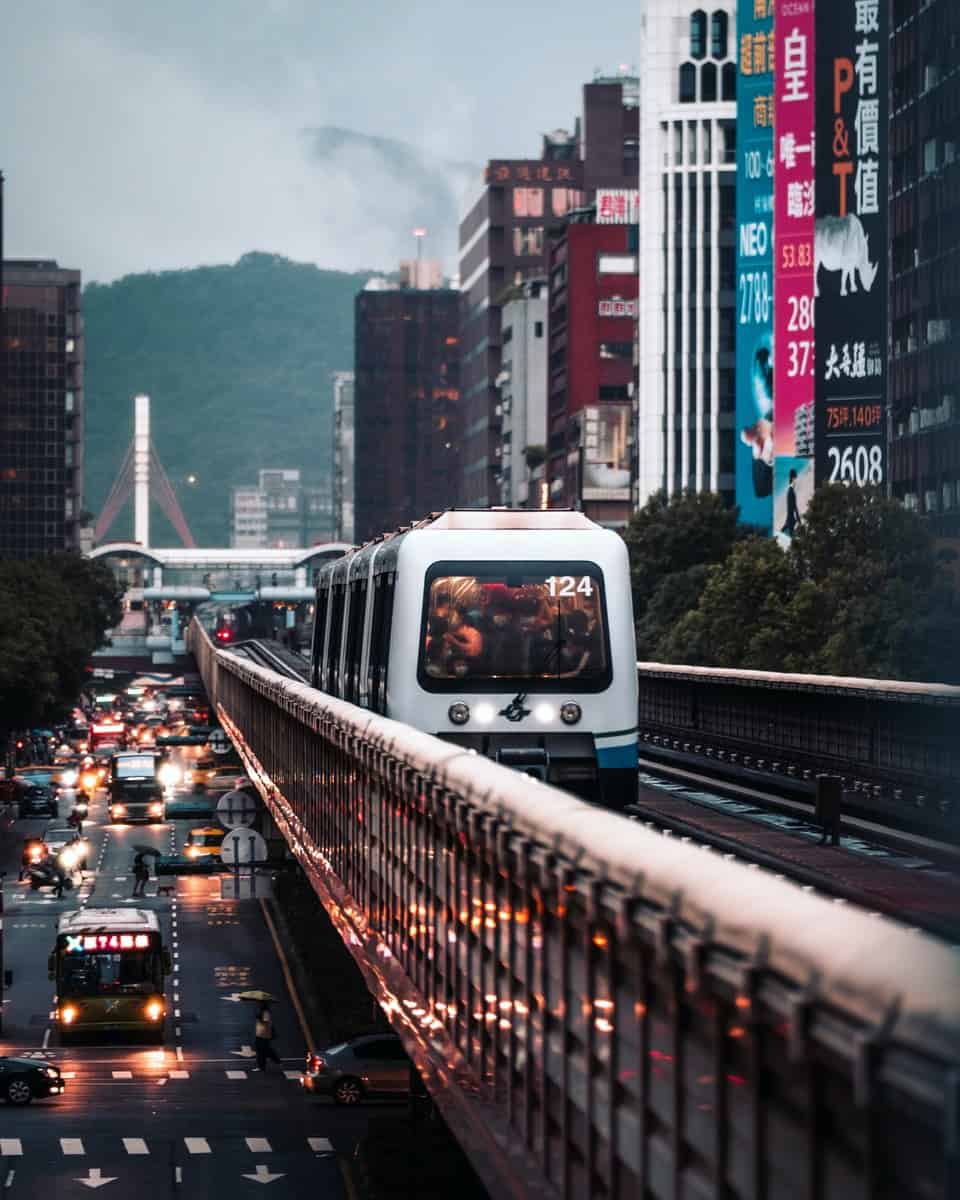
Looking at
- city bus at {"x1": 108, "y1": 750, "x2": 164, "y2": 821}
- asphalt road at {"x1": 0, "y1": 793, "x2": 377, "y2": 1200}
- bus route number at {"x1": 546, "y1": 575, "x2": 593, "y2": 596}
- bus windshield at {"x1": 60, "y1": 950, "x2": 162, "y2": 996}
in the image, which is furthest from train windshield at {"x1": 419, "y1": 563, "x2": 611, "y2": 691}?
city bus at {"x1": 108, "y1": 750, "x2": 164, "y2": 821}

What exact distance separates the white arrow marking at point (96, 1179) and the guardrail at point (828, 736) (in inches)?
496

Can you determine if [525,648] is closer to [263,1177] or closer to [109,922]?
[263,1177]

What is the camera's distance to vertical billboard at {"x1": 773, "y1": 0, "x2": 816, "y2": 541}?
116 m

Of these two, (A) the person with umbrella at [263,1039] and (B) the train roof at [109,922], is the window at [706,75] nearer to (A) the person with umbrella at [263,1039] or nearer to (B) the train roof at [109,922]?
(B) the train roof at [109,922]

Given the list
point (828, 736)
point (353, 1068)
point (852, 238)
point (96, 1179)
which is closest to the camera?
point (828, 736)

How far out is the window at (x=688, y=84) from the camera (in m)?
182

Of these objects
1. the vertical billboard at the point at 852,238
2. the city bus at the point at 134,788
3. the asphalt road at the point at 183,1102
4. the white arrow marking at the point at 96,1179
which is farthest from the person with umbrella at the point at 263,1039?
the vertical billboard at the point at 852,238

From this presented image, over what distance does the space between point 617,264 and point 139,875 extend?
376 ft

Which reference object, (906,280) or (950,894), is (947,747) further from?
(906,280)

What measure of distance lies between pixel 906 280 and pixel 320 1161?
7997 centimetres

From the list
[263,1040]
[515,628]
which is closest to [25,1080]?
[263,1040]

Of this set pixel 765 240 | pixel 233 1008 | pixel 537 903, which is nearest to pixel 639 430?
pixel 765 240

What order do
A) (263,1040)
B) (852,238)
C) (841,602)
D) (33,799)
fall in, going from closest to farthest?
(263,1040) → (841,602) → (852,238) → (33,799)

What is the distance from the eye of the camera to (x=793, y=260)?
124m
